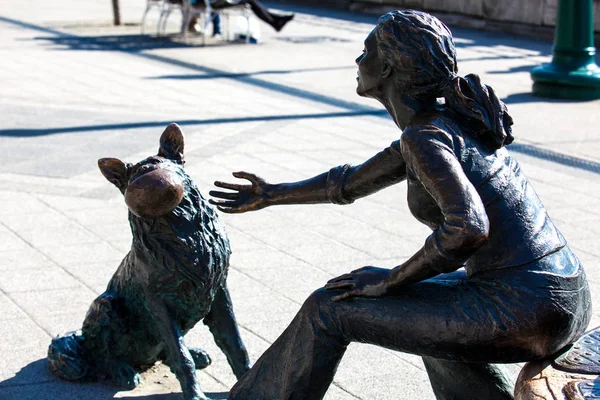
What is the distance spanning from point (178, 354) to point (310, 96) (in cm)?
743

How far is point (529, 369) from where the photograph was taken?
2943 mm

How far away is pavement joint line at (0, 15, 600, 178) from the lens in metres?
7.91

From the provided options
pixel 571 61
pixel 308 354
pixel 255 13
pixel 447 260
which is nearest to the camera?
pixel 447 260

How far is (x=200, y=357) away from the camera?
4.08m

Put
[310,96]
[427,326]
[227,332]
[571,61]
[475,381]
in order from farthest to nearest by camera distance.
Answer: [571,61]
[310,96]
[227,332]
[475,381]
[427,326]

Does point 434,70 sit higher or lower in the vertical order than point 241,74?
higher

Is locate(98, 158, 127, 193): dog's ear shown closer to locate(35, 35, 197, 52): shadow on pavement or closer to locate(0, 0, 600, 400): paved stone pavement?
locate(0, 0, 600, 400): paved stone pavement

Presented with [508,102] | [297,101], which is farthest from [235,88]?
[508,102]

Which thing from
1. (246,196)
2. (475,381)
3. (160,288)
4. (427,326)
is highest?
(246,196)

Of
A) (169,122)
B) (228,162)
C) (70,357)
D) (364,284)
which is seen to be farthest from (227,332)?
(169,122)

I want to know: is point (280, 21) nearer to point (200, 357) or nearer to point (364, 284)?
point (200, 357)

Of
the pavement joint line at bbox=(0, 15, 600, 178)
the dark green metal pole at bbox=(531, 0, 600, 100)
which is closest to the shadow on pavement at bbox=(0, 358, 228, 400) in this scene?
the pavement joint line at bbox=(0, 15, 600, 178)

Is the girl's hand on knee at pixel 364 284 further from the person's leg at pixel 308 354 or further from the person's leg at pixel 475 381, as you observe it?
the person's leg at pixel 475 381

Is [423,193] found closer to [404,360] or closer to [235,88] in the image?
[404,360]
